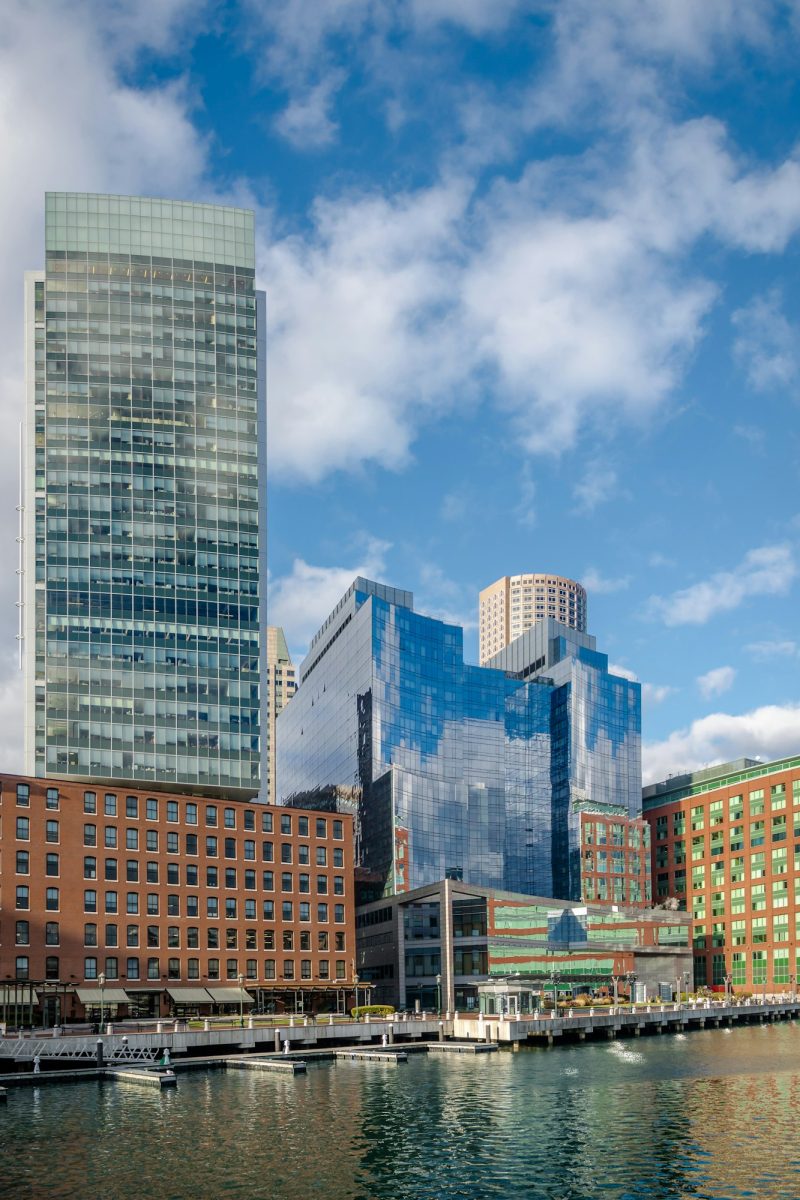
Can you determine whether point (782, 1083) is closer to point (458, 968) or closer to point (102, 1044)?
point (102, 1044)

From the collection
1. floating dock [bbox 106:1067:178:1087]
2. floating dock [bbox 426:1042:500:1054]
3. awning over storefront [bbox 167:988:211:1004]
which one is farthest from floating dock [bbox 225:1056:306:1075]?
awning over storefront [bbox 167:988:211:1004]

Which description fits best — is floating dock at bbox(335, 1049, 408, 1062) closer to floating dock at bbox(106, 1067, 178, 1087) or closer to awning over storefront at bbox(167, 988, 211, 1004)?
floating dock at bbox(106, 1067, 178, 1087)

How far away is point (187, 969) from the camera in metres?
155

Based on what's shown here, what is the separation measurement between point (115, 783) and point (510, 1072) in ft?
267

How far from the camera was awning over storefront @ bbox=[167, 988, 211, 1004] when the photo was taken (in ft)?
489

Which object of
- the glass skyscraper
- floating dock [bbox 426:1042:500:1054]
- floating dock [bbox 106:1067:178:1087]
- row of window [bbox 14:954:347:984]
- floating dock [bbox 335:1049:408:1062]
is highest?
the glass skyscraper

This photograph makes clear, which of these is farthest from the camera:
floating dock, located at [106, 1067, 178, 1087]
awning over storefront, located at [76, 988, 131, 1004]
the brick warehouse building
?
the brick warehouse building

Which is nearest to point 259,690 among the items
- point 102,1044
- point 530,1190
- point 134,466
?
point 134,466

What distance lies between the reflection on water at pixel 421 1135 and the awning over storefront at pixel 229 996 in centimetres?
4284

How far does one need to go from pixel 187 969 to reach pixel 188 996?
4930 millimetres

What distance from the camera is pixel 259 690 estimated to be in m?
184

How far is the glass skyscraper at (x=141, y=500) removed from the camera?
175m

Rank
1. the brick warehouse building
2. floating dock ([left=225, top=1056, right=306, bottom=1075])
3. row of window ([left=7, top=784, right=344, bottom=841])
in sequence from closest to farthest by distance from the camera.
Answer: floating dock ([left=225, top=1056, right=306, bottom=1075]) < the brick warehouse building < row of window ([left=7, top=784, right=344, bottom=841])

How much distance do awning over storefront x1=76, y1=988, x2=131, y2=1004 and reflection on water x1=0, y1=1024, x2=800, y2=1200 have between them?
38.8 m
